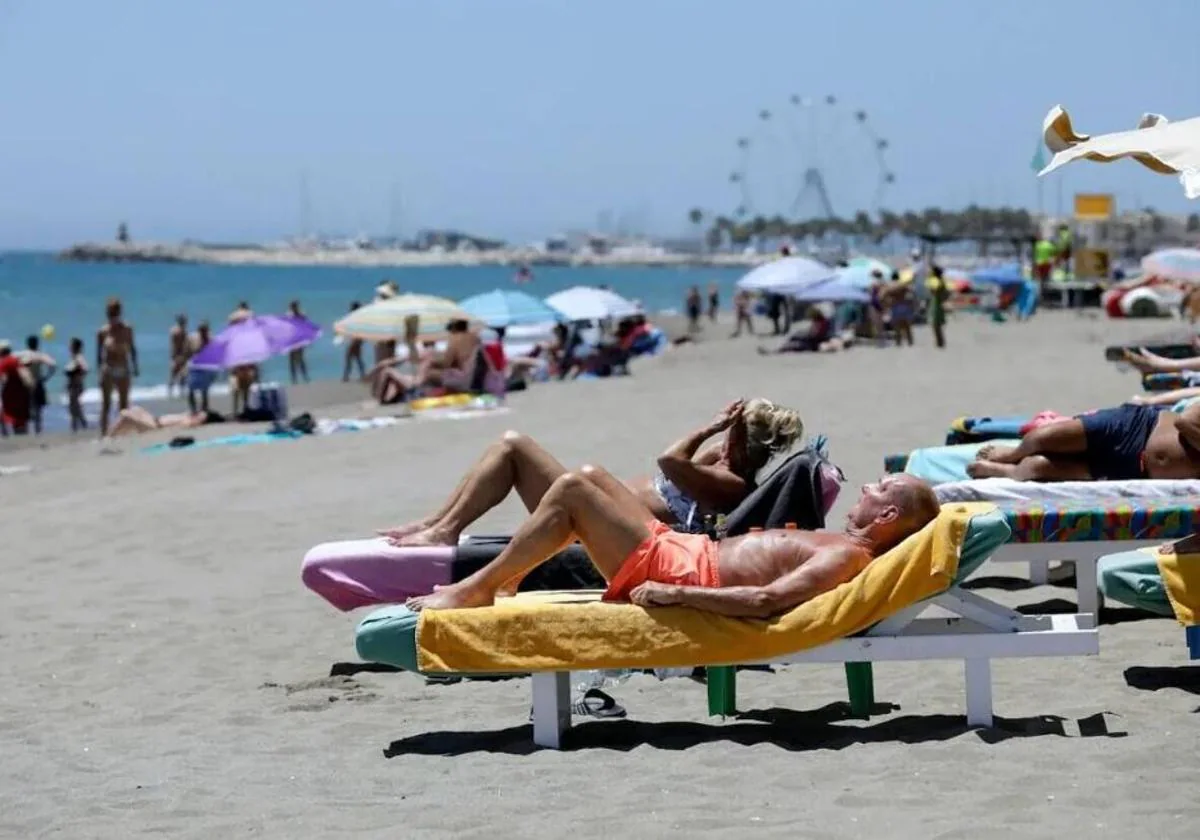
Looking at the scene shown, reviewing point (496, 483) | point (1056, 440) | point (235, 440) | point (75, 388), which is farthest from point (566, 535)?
point (75, 388)

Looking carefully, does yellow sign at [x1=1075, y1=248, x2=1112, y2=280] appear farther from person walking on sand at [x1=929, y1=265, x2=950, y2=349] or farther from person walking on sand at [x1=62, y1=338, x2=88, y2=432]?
person walking on sand at [x1=62, y1=338, x2=88, y2=432]

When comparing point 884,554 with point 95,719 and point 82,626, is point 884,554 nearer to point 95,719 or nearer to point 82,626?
point 95,719

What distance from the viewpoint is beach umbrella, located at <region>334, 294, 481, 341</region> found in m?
20.1

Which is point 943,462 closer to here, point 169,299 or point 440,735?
point 440,735

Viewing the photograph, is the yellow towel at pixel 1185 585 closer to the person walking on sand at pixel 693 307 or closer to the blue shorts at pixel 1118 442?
the blue shorts at pixel 1118 442

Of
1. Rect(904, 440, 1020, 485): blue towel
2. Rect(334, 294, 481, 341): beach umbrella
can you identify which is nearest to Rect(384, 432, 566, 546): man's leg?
Rect(904, 440, 1020, 485): blue towel

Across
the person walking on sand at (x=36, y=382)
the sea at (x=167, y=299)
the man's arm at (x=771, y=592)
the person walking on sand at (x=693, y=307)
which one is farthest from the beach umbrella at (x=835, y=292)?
the man's arm at (x=771, y=592)

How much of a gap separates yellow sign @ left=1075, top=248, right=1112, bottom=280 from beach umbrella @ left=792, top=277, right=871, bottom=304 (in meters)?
14.0

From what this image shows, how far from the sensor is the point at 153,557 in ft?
30.5

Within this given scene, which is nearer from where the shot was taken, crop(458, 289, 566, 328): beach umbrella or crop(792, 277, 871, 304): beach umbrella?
crop(458, 289, 566, 328): beach umbrella

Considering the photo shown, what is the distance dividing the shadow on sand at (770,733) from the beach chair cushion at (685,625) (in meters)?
0.26

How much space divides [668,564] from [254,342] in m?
14.1

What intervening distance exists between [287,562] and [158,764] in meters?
3.67

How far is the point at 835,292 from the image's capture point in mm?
29391
